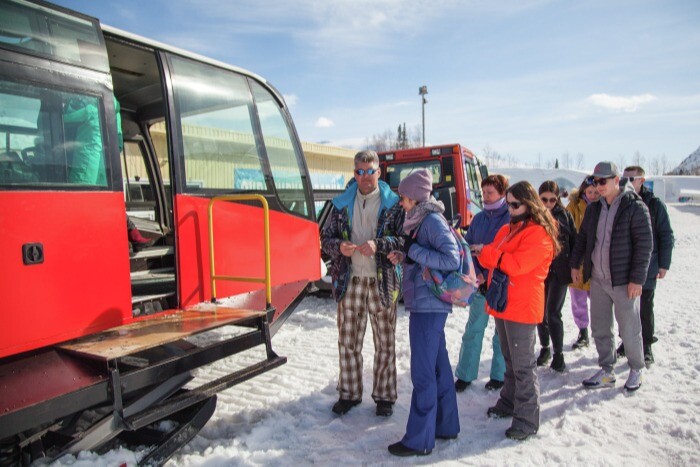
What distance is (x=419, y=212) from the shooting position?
3.04 meters

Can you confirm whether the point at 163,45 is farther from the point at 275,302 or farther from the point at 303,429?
the point at 303,429

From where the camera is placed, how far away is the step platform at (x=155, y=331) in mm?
2520

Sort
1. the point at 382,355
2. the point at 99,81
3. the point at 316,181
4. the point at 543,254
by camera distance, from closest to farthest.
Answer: the point at 99,81
the point at 543,254
the point at 382,355
the point at 316,181

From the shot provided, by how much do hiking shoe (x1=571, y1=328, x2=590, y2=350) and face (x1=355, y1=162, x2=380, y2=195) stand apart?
301 centimetres

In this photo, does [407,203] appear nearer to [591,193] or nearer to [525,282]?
[525,282]

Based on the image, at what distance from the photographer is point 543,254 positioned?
313cm

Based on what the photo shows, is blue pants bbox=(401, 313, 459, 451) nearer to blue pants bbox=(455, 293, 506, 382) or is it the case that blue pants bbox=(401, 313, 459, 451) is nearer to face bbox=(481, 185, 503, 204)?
blue pants bbox=(455, 293, 506, 382)

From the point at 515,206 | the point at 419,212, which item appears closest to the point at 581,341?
the point at 515,206

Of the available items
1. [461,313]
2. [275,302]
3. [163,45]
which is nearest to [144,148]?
[163,45]

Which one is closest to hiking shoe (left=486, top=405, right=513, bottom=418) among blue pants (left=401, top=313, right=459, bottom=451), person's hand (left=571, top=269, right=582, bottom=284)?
blue pants (left=401, top=313, right=459, bottom=451)

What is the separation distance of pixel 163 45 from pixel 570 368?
14.6 feet

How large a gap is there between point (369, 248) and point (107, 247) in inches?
64.2

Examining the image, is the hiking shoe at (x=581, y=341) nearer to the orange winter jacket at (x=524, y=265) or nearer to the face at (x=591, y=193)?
the face at (x=591, y=193)

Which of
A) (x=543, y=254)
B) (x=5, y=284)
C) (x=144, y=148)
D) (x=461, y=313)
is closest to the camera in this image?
(x=5, y=284)
